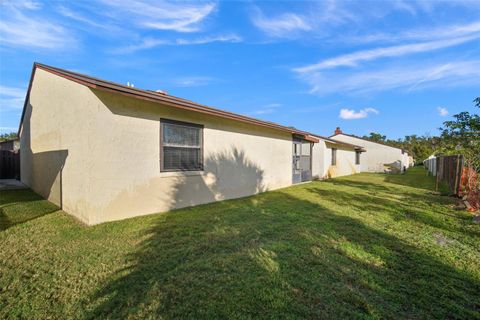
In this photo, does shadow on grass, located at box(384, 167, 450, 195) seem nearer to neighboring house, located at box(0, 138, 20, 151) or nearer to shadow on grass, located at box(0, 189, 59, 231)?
shadow on grass, located at box(0, 189, 59, 231)

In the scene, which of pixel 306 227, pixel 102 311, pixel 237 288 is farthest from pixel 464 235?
pixel 102 311

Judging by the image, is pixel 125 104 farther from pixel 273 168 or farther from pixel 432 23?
pixel 432 23

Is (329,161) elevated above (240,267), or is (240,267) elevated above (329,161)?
(329,161)

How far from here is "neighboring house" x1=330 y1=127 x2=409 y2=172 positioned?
3100 centimetres

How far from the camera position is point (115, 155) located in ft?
19.1

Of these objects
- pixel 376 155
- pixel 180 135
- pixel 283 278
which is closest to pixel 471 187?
pixel 283 278

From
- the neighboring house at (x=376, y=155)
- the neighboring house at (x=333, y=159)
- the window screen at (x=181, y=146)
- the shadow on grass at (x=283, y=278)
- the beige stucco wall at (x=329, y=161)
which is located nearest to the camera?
the shadow on grass at (x=283, y=278)

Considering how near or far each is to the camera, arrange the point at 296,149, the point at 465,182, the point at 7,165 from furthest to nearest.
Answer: the point at 7,165, the point at 296,149, the point at 465,182

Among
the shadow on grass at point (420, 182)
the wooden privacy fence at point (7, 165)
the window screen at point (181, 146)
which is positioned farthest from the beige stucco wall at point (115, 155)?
the shadow on grass at point (420, 182)

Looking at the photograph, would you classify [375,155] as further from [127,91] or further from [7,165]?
[7,165]

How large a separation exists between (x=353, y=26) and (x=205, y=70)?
9528mm

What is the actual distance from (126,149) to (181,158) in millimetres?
1718

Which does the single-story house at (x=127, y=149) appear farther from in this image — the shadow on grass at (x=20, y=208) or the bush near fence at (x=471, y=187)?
the bush near fence at (x=471, y=187)

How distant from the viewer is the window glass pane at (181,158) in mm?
6969
